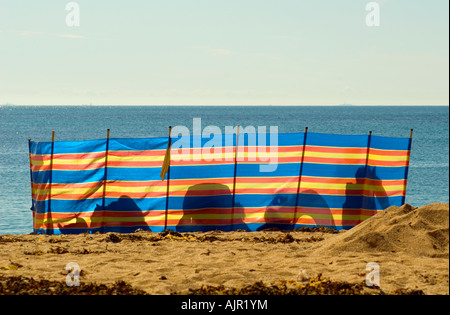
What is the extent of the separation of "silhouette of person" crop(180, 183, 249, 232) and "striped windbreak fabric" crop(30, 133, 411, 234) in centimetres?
3

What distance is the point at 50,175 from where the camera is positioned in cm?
1530

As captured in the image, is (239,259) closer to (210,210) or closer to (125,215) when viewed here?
(210,210)

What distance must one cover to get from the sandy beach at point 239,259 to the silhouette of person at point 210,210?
1.98 ft

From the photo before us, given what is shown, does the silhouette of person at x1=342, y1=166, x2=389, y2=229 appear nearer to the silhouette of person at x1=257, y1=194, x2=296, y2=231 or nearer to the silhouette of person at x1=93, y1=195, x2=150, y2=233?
the silhouette of person at x1=257, y1=194, x2=296, y2=231

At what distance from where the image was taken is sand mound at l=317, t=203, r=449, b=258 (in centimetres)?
1194

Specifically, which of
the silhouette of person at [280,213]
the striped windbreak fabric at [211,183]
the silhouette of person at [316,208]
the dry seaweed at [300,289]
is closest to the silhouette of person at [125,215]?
the striped windbreak fabric at [211,183]

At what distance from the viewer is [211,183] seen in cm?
1555

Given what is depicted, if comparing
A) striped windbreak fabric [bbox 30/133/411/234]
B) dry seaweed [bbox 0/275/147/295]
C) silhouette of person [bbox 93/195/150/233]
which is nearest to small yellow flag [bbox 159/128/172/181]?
striped windbreak fabric [bbox 30/133/411/234]

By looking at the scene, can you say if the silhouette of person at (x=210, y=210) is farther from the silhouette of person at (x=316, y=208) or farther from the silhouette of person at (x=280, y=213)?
the silhouette of person at (x=316, y=208)

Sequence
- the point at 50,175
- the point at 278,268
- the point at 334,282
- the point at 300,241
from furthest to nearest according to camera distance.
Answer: the point at 50,175, the point at 300,241, the point at 278,268, the point at 334,282

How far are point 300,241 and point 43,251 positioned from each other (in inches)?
228

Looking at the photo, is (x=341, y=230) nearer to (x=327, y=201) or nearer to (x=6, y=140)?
(x=327, y=201)

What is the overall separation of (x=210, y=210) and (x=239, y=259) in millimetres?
3877

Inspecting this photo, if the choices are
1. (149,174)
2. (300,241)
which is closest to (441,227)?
(300,241)
